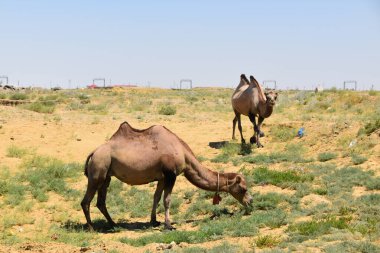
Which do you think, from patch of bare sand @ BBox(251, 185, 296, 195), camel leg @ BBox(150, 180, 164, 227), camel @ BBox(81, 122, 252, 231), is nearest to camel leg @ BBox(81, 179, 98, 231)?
camel @ BBox(81, 122, 252, 231)

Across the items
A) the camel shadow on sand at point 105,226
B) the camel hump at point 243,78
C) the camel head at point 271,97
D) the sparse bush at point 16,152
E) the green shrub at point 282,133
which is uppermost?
the camel hump at point 243,78

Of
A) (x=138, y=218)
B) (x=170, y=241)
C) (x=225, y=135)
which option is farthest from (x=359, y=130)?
(x=170, y=241)

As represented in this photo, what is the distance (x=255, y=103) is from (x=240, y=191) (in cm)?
861

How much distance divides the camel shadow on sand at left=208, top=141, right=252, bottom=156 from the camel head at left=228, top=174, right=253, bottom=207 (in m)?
6.75

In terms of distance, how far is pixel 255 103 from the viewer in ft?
69.7

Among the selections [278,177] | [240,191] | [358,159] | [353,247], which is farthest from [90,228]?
[358,159]

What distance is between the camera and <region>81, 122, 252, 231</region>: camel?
496 inches

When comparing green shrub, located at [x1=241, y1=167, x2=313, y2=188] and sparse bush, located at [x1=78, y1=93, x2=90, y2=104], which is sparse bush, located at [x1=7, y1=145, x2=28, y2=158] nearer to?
green shrub, located at [x1=241, y1=167, x2=313, y2=188]

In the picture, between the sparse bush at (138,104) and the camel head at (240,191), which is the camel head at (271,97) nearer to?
the camel head at (240,191)

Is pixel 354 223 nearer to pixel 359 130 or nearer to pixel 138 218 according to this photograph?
pixel 138 218

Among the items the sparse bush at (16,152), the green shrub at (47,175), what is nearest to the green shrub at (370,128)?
the green shrub at (47,175)

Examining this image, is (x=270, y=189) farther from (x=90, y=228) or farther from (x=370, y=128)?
(x=370, y=128)

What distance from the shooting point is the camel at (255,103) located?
20.4 m

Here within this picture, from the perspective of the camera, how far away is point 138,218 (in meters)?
14.1
